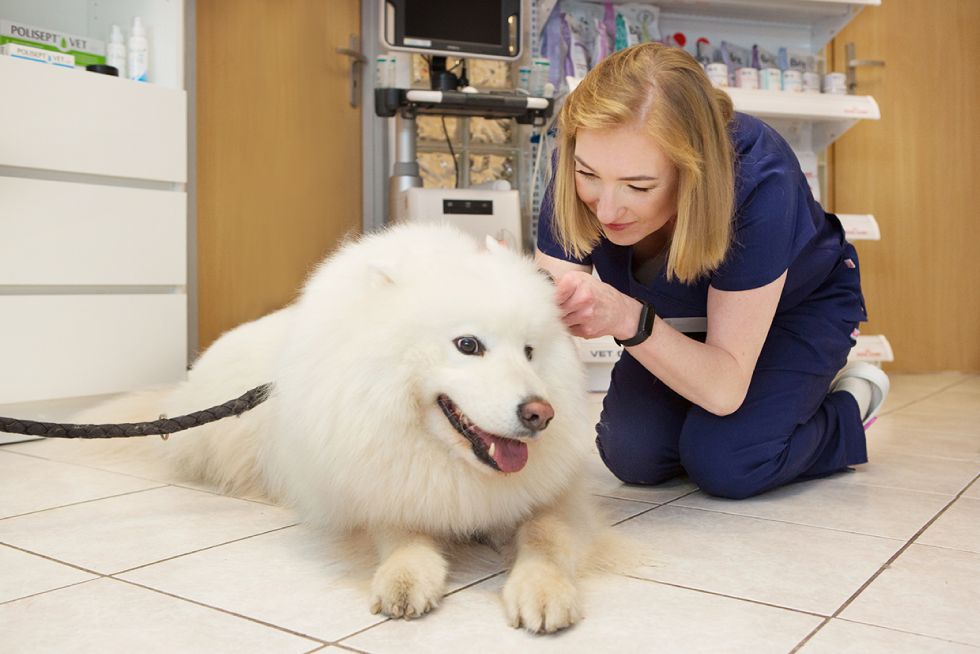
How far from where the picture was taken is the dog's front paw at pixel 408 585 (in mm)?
1062

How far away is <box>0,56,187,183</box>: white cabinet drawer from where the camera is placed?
7.30 ft

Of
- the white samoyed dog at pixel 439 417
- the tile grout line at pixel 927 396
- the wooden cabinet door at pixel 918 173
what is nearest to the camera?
the white samoyed dog at pixel 439 417

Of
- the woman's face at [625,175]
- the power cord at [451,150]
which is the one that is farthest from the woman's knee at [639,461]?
the power cord at [451,150]

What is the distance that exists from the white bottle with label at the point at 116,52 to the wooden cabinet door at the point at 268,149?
1.83 ft

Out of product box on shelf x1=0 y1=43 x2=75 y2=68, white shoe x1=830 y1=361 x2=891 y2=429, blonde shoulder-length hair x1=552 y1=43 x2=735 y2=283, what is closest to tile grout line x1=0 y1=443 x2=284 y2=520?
blonde shoulder-length hair x1=552 y1=43 x2=735 y2=283

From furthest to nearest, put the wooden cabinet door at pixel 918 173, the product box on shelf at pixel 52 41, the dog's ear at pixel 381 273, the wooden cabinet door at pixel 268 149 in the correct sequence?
the wooden cabinet door at pixel 918 173 → the wooden cabinet door at pixel 268 149 → the product box on shelf at pixel 52 41 → the dog's ear at pixel 381 273

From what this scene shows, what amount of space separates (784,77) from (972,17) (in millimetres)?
1471

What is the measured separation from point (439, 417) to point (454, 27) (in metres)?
2.45

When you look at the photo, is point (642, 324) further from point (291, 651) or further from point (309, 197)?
point (309, 197)

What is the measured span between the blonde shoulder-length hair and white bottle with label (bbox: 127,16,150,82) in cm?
169

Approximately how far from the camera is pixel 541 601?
40.3 inches

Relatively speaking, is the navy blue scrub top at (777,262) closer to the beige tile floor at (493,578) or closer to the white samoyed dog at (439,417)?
the beige tile floor at (493,578)

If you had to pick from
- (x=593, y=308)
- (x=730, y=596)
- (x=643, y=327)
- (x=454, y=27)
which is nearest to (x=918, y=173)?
(x=454, y=27)

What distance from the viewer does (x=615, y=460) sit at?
189 centimetres
